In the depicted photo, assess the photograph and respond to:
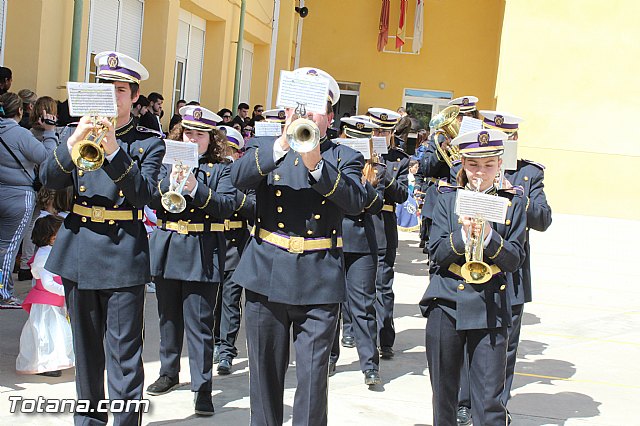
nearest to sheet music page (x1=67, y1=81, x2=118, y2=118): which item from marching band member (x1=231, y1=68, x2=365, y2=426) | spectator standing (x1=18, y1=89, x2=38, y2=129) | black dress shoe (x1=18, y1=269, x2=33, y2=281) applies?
marching band member (x1=231, y1=68, x2=365, y2=426)

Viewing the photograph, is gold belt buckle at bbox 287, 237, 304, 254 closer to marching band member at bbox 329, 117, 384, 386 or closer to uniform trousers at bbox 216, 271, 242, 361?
marching band member at bbox 329, 117, 384, 386

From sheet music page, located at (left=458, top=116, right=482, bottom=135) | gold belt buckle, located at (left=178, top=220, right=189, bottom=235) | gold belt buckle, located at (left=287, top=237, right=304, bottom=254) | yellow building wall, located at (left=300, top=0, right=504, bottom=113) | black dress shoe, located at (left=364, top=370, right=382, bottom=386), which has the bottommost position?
black dress shoe, located at (left=364, top=370, right=382, bottom=386)

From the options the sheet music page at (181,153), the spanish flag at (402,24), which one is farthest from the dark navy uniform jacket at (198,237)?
the spanish flag at (402,24)

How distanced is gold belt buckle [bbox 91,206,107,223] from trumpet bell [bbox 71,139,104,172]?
0.47 metres

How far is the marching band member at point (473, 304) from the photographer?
16.4 ft

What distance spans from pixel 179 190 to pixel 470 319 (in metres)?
2.11

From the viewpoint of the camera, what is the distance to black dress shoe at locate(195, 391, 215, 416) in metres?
6.13

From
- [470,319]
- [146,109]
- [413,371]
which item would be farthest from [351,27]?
[470,319]

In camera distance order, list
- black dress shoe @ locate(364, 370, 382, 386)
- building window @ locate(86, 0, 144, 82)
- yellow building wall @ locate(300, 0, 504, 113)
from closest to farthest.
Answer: black dress shoe @ locate(364, 370, 382, 386) < building window @ locate(86, 0, 144, 82) < yellow building wall @ locate(300, 0, 504, 113)

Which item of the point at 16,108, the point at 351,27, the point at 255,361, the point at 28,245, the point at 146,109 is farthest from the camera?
the point at 351,27

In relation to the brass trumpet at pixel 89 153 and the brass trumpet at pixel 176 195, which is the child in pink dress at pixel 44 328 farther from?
the brass trumpet at pixel 89 153

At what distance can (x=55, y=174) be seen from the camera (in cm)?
485

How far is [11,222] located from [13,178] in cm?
44

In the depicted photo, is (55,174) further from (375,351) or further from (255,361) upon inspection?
(375,351)
